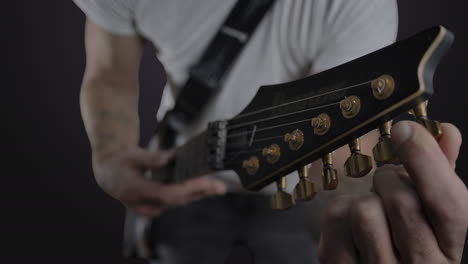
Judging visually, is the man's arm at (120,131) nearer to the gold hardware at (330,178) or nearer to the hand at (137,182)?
the hand at (137,182)

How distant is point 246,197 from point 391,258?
1.54 ft

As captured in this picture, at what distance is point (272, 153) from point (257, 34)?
1.18 ft

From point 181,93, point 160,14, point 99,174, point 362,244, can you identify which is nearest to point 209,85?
point 181,93

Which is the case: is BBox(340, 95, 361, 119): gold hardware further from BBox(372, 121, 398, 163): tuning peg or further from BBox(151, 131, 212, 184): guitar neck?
BBox(151, 131, 212, 184): guitar neck

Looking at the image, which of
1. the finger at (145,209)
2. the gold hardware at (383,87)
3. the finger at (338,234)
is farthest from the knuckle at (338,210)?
the finger at (145,209)

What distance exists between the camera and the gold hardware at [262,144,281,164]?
0.38 metres

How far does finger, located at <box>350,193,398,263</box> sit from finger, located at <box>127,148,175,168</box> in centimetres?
50

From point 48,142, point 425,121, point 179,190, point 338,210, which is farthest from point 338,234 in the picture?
point 48,142

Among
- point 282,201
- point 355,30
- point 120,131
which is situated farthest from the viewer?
point 120,131

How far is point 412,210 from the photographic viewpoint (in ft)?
0.89

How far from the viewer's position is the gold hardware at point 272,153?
1.24 feet

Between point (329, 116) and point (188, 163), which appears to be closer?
point (329, 116)

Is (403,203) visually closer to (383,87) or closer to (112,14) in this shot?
(383,87)

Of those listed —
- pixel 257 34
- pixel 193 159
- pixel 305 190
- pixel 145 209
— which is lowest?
pixel 145 209
